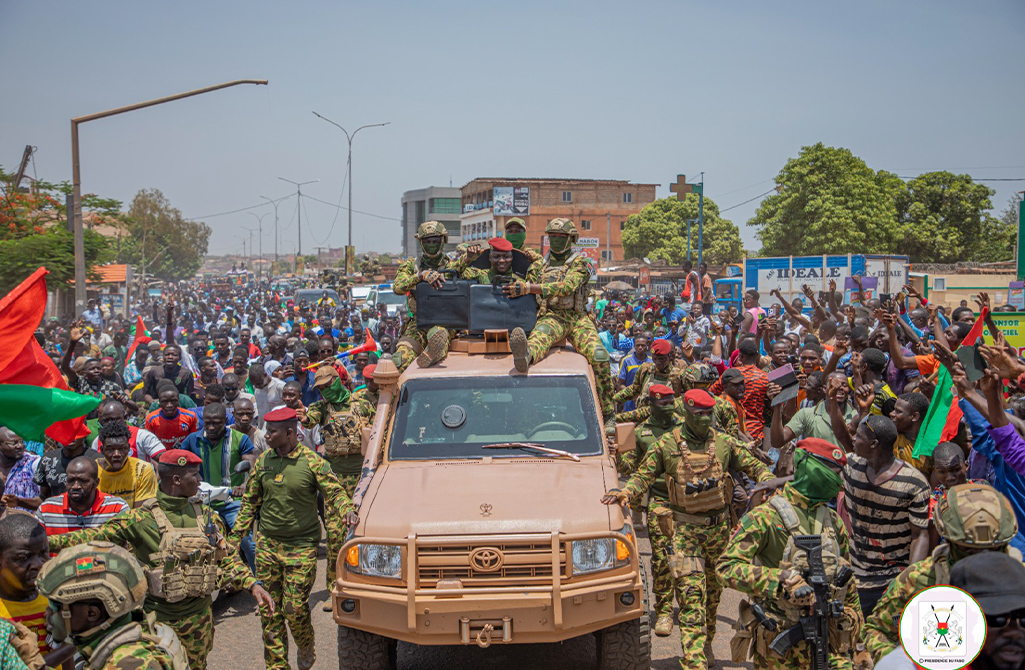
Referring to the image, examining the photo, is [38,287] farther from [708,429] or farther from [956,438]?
[956,438]

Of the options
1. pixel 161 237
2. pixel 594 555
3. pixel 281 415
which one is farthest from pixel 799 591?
pixel 161 237

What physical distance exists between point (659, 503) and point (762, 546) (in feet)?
7.39

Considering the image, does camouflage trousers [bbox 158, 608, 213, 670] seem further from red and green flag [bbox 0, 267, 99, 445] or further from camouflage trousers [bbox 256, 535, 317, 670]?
red and green flag [bbox 0, 267, 99, 445]

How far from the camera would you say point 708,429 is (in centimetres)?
639

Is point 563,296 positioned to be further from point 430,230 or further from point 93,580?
point 93,580

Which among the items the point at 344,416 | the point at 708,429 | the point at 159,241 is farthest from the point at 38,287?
the point at 159,241

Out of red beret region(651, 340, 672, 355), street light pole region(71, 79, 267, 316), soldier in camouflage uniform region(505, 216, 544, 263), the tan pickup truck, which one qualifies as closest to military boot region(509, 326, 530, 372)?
the tan pickup truck

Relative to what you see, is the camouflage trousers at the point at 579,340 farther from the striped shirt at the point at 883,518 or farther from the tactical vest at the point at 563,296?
the striped shirt at the point at 883,518

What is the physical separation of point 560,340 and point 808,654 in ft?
12.1

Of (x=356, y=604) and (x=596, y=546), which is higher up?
(x=596, y=546)

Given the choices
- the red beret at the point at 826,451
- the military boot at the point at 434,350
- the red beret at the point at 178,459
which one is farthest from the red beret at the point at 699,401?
the red beret at the point at 178,459

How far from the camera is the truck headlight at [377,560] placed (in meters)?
5.39

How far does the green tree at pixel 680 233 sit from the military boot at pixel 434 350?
64.6m

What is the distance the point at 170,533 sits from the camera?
197 inches
